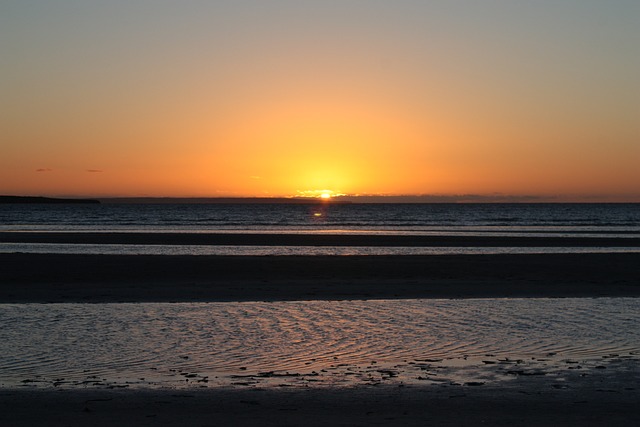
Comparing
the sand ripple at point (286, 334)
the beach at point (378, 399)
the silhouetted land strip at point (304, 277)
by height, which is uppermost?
the beach at point (378, 399)

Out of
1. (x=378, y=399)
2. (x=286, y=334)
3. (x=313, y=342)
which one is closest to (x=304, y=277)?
(x=286, y=334)

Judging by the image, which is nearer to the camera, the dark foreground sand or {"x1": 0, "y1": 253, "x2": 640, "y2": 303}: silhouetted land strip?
the dark foreground sand

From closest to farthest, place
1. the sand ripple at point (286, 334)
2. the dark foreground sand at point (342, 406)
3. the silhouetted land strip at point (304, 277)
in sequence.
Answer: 1. the dark foreground sand at point (342, 406)
2. the sand ripple at point (286, 334)
3. the silhouetted land strip at point (304, 277)

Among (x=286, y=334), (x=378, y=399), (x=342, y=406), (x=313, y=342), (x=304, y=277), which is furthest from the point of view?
(x=304, y=277)

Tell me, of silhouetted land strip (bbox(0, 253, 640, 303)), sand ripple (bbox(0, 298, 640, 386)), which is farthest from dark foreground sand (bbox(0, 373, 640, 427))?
silhouetted land strip (bbox(0, 253, 640, 303))

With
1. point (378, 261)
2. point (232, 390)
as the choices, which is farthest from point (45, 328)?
point (378, 261)

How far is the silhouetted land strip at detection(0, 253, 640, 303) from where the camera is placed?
22141 millimetres

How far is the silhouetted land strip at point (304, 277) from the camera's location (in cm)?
2214

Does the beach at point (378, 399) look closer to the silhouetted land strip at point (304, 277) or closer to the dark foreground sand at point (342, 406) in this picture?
the dark foreground sand at point (342, 406)

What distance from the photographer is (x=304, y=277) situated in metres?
26.7

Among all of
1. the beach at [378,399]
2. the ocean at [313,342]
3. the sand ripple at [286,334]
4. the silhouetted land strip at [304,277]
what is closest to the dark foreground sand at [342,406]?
the beach at [378,399]

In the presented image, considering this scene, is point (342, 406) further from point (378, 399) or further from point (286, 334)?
point (286, 334)

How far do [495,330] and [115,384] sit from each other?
807 centimetres

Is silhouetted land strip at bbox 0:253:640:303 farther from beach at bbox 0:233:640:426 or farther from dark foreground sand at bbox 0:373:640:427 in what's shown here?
dark foreground sand at bbox 0:373:640:427
